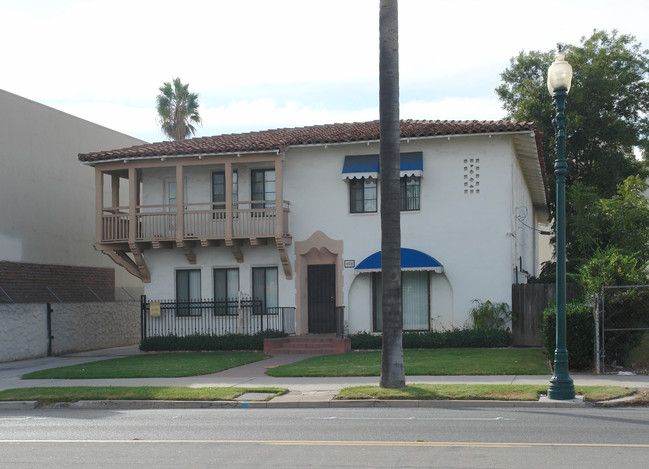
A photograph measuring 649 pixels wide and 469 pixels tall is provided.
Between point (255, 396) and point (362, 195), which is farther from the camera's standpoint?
point (362, 195)

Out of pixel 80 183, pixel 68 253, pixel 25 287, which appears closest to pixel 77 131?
pixel 80 183

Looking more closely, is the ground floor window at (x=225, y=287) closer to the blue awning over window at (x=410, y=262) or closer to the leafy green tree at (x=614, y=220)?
the blue awning over window at (x=410, y=262)

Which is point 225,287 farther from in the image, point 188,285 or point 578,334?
point 578,334

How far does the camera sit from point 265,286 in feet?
90.8

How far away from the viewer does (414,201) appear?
2611 cm

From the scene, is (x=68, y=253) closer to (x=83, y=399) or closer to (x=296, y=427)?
(x=83, y=399)

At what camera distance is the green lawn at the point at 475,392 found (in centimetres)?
1409

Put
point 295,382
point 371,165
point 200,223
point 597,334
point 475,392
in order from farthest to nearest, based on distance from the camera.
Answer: point 200,223 → point 371,165 → point 295,382 → point 597,334 → point 475,392

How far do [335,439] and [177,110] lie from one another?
39.6 meters

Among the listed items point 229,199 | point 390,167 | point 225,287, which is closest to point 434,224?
point 229,199

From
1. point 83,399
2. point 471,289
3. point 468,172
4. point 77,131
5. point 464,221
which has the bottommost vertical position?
point 83,399

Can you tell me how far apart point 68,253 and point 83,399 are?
17.5m

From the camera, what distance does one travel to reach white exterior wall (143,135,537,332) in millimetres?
25219

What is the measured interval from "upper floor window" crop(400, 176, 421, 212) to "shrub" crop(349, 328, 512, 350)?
4139 millimetres
